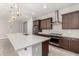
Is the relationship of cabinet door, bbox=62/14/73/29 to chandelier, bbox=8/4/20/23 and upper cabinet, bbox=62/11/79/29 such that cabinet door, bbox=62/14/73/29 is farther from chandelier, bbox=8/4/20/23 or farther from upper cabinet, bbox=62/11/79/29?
chandelier, bbox=8/4/20/23

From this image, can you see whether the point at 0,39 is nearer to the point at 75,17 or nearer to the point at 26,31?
the point at 26,31

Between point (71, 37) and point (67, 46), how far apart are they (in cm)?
44

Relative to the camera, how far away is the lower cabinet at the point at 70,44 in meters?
4.10

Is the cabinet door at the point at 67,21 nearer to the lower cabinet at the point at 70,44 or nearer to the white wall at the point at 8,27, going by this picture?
the lower cabinet at the point at 70,44

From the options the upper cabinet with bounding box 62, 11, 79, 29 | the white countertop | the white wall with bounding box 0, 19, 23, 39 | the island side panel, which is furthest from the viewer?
the upper cabinet with bounding box 62, 11, 79, 29

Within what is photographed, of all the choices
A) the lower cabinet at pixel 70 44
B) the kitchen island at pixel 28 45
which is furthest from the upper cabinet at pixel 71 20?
the kitchen island at pixel 28 45

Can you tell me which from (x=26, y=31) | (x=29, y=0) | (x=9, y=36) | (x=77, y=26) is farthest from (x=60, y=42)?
(x=29, y=0)

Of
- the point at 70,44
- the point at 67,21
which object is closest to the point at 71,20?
the point at 67,21

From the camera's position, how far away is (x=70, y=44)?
14.4 feet

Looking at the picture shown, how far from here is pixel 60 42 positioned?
4656 mm

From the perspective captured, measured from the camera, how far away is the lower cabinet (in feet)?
13.5

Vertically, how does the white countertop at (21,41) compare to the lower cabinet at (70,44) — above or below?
above

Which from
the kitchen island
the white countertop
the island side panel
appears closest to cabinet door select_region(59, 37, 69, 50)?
the kitchen island

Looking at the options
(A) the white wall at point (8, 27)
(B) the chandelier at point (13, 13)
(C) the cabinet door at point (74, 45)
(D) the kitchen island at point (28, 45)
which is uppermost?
(B) the chandelier at point (13, 13)
